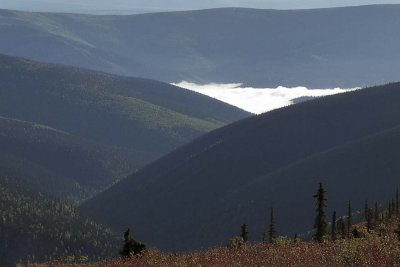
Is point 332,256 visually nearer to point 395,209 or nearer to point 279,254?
point 279,254

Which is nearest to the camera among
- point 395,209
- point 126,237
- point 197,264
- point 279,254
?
point 197,264

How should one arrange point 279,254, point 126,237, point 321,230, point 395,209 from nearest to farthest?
point 279,254
point 126,237
point 321,230
point 395,209

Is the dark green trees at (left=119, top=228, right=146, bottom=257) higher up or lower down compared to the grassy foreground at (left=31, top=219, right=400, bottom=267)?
higher up

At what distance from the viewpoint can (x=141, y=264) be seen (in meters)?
27.1

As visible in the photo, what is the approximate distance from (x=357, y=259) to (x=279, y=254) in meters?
3.88

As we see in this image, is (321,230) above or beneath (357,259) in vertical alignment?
above

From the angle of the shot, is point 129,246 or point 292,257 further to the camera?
point 129,246

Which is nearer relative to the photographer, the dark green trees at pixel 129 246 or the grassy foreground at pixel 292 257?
the grassy foreground at pixel 292 257

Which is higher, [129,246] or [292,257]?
[129,246]

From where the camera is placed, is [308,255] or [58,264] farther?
[58,264]

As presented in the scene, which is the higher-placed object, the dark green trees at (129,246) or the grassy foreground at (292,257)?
the dark green trees at (129,246)

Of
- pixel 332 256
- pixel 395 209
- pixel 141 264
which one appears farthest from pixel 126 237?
pixel 395 209

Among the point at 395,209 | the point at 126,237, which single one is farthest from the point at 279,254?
the point at 395,209

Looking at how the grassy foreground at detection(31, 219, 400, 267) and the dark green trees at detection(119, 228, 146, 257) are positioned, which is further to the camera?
the dark green trees at detection(119, 228, 146, 257)
